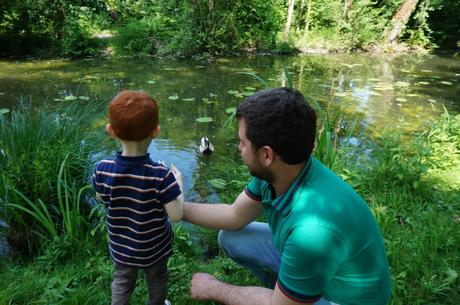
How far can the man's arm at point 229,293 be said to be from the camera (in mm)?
1552

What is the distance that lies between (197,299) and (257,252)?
37 cm

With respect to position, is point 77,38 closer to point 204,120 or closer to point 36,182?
point 204,120

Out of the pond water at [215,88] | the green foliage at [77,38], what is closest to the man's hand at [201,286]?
the pond water at [215,88]

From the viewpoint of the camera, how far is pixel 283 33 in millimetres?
12055

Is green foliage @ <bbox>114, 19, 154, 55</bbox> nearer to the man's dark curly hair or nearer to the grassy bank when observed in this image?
the grassy bank

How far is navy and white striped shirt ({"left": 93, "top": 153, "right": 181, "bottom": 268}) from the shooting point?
1603 millimetres

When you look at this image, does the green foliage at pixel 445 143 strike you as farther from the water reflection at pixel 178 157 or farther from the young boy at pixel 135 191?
the young boy at pixel 135 191

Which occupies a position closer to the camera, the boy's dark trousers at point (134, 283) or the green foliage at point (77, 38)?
the boy's dark trousers at point (134, 283)

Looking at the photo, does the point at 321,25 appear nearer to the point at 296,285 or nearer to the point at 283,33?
the point at 283,33

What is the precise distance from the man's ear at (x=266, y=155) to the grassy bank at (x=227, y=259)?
1033mm

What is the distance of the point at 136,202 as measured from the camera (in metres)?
1.64

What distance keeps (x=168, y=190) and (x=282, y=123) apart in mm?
570

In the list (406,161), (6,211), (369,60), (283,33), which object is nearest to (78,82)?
(6,211)

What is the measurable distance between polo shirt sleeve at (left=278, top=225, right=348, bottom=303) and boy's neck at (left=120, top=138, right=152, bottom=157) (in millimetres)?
681
